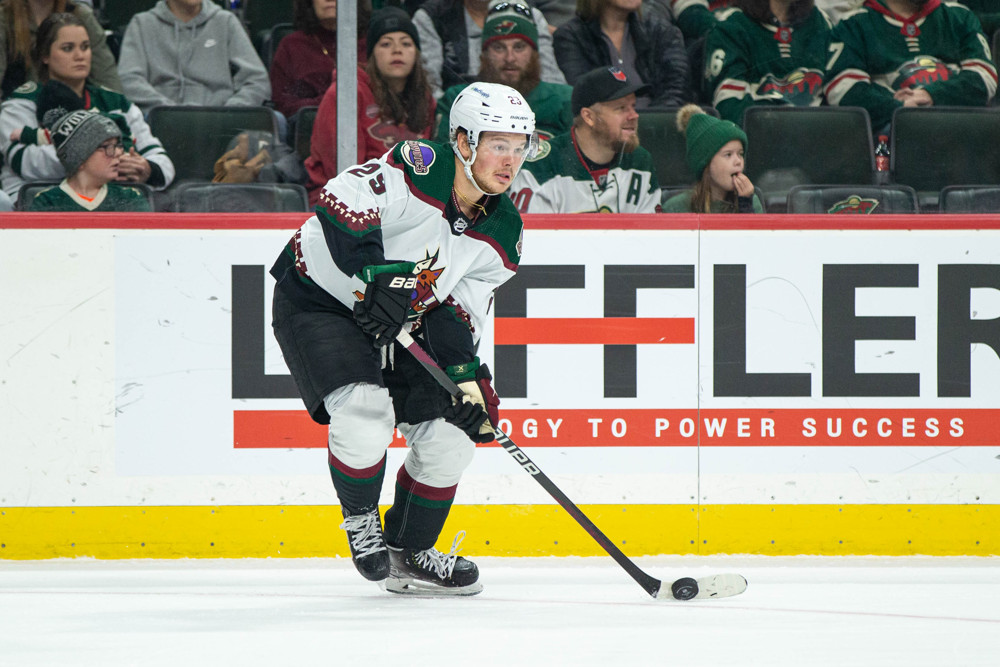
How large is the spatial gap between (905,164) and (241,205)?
2065mm

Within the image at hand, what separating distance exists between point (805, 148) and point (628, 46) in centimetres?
86

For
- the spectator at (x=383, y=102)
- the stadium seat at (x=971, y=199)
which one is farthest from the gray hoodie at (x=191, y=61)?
the stadium seat at (x=971, y=199)

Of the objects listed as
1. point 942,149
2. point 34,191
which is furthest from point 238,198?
point 942,149

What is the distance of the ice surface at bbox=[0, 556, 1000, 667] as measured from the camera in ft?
→ 6.82

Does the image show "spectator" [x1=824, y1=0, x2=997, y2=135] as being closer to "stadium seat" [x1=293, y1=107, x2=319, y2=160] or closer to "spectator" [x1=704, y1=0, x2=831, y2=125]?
"spectator" [x1=704, y1=0, x2=831, y2=125]

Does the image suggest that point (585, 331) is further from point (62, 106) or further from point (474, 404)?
point (62, 106)

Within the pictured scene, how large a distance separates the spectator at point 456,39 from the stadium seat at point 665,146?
365 millimetres

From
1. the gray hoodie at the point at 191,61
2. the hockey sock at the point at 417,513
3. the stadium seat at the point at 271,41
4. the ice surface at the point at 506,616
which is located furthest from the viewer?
the stadium seat at the point at 271,41

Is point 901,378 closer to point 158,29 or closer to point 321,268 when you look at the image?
point 321,268

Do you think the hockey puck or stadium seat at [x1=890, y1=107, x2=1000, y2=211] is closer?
the hockey puck

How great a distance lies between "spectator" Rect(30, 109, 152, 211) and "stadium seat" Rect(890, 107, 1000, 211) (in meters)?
2.33

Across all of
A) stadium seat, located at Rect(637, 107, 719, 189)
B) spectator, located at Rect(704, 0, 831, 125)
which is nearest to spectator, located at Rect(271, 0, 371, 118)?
stadium seat, located at Rect(637, 107, 719, 189)

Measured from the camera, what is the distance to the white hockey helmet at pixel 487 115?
263 centimetres

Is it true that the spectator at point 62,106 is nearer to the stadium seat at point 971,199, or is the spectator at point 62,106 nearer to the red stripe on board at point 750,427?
the red stripe on board at point 750,427
